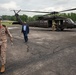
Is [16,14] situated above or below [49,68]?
above

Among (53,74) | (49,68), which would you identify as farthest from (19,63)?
(53,74)

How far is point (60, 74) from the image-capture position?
609cm

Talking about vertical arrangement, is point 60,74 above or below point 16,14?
below

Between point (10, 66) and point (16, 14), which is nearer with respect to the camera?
point (10, 66)

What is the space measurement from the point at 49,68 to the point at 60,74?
76 centimetres

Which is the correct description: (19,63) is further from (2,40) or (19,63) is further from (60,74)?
(60,74)

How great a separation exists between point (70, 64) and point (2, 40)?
264 centimetres

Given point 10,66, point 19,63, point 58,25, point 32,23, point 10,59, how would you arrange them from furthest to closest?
point 32,23 < point 58,25 < point 10,59 < point 19,63 < point 10,66

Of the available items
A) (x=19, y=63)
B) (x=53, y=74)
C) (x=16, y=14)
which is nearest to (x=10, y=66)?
(x=19, y=63)

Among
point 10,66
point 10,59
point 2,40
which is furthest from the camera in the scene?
point 10,59

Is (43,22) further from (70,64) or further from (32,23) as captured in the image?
(70,64)

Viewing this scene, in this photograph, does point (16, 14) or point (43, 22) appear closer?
point (43, 22)

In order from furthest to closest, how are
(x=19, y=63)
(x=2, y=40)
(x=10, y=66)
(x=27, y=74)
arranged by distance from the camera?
(x=19, y=63) < (x=10, y=66) < (x=2, y=40) < (x=27, y=74)

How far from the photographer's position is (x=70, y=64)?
289 inches
